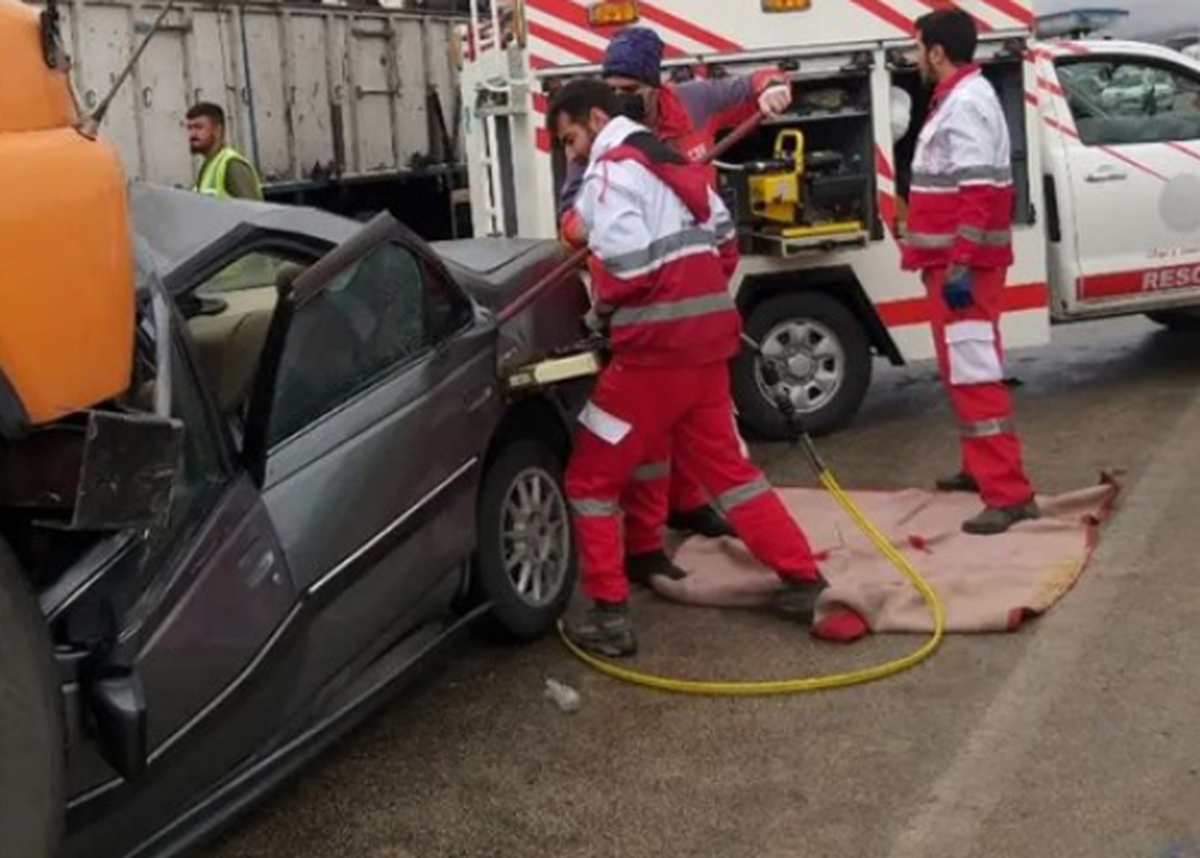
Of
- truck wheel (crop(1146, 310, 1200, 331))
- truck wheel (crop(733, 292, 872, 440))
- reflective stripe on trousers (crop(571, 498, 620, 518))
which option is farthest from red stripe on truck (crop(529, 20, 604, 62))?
truck wheel (crop(1146, 310, 1200, 331))

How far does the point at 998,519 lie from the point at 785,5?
113 inches

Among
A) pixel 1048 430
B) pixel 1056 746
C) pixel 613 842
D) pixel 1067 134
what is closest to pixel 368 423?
pixel 613 842

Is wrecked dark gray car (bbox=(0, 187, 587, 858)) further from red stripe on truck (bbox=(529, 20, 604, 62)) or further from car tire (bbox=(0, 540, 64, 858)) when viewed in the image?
red stripe on truck (bbox=(529, 20, 604, 62))

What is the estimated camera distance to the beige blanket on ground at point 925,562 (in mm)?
5293

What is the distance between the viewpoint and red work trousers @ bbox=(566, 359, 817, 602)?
5.05m

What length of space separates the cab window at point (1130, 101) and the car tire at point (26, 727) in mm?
6624

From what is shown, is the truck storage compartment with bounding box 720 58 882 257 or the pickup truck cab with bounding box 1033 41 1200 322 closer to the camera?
the truck storage compartment with bounding box 720 58 882 257

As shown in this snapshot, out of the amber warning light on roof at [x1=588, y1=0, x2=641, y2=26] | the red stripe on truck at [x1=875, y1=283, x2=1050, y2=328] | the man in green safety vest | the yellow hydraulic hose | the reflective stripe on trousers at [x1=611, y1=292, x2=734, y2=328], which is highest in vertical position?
the amber warning light on roof at [x1=588, y1=0, x2=641, y2=26]

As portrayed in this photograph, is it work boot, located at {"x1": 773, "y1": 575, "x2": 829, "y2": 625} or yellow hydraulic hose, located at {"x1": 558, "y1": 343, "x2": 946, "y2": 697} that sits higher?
work boot, located at {"x1": 773, "y1": 575, "x2": 829, "y2": 625}

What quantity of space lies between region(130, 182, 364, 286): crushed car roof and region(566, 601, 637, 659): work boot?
4.70 feet

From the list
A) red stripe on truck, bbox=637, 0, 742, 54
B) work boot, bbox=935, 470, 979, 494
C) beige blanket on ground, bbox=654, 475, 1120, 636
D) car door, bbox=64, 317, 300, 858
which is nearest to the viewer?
car door, bbox=64, 317, 300, 858

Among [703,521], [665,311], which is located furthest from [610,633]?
[703,521]

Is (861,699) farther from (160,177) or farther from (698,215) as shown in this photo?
(160,177)

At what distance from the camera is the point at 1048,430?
25.8ft
